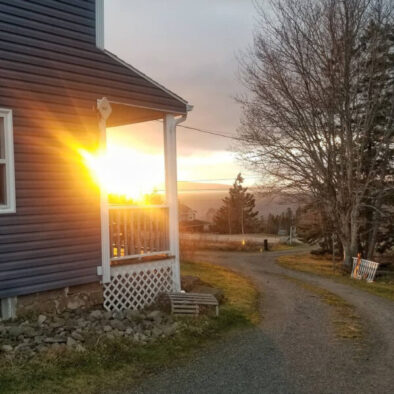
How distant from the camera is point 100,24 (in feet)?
23.8

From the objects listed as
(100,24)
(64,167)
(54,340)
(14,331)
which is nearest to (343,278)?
(64,167)

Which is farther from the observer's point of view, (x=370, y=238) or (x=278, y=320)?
(x=370, y=238)

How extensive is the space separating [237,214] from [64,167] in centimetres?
4117

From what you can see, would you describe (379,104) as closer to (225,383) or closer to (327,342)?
(327,342)

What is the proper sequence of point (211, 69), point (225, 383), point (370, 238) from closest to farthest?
point (225, 383) < point (211, 69) < point (370, 238)

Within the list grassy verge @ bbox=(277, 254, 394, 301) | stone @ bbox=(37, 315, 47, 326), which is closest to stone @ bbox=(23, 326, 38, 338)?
stone @ bbox=(37, 315, 47, 326)

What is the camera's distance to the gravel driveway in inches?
177

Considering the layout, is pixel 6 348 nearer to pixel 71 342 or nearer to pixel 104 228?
pixel 71 342

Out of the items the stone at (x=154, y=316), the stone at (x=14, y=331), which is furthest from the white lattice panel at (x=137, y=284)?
the stone at (x=14, y=331)

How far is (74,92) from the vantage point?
6.81m

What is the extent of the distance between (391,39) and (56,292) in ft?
50.9

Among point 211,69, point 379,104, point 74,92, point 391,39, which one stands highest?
point 391,39

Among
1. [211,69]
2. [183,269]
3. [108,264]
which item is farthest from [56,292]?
[211,69]

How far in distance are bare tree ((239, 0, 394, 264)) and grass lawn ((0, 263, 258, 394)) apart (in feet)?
40.6
